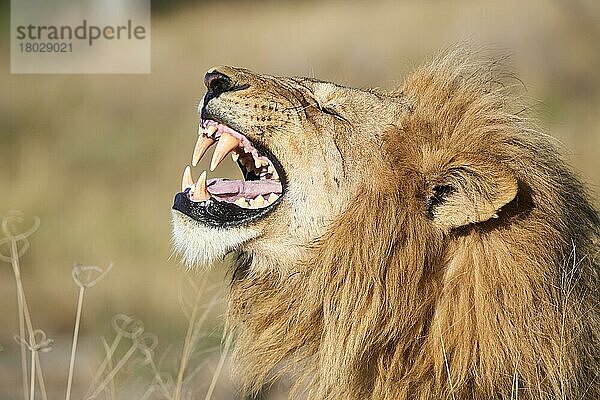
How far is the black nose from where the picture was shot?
3.76m

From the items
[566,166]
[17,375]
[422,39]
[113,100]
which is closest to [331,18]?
[422,39]

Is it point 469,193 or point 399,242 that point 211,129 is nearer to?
point 399,242

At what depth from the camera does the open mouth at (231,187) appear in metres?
3.73

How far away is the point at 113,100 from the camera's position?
14.8m

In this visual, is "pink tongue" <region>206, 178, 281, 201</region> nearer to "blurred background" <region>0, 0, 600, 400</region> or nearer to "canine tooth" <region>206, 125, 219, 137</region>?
"canine tooth" <region>206, 125, 219, 137</region>

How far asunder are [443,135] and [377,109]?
0.87 feet

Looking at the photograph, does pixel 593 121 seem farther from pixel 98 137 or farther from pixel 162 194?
pixel 98 137

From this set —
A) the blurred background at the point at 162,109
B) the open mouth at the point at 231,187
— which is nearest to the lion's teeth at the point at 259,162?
the open mouth at the point at 231,187

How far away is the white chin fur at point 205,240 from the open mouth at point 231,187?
0.09 feet

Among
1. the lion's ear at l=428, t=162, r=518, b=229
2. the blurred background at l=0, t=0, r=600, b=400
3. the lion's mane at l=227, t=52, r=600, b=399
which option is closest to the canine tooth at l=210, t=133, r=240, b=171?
the lion's mane at l=227, t=52, r=600, b=399

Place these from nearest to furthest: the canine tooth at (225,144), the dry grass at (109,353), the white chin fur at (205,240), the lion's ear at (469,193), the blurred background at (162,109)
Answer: the lion's ear at (469,193), the white chin fur at (205,240), the canine tooth at (225,144), the dry grass at (109,353), the blurred background at (162,109)

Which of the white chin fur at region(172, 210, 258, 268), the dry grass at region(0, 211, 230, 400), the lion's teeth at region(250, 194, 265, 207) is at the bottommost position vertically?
the dry grass at region(0, 211, 230, 400)

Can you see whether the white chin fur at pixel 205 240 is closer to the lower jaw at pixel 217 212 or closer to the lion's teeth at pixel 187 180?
the lower jaw at pixel 217 212

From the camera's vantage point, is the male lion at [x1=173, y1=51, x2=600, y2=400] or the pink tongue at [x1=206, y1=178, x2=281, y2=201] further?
the pink tongue at [x1=206, y1=178, x2=281, y2=201]
